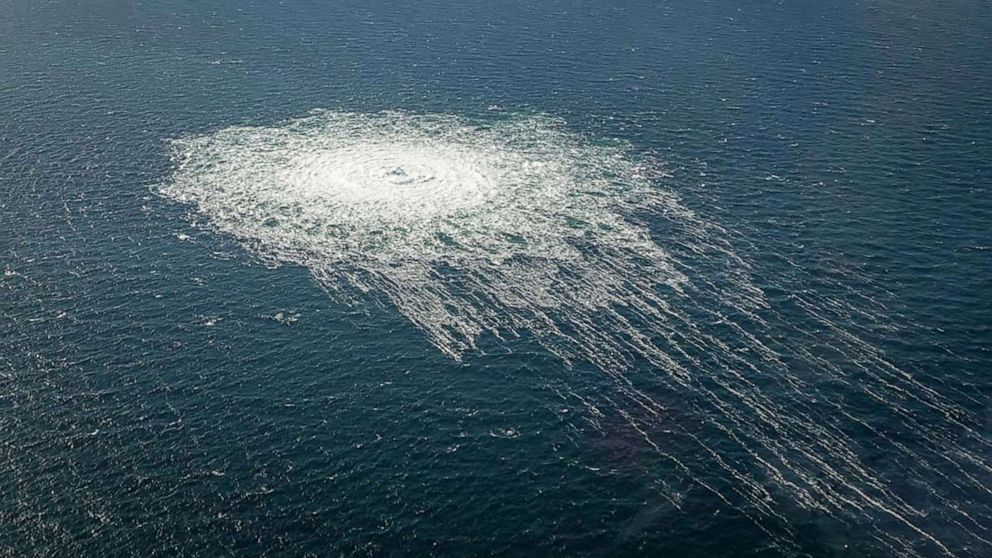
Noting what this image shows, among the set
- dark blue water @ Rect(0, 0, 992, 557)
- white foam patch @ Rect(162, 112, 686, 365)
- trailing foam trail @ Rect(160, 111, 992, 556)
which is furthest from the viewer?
white foam patch @ Rect(162, 112, 686, 365)

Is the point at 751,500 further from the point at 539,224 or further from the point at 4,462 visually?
the point at 4,462

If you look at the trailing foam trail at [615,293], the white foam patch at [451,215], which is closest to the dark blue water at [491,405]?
the trailing foam trail at [615,293]

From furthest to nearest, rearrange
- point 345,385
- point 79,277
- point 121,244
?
point 121,244 → point 79,277 → point 345,385

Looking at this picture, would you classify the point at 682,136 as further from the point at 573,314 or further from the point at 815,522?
the point at 815,522

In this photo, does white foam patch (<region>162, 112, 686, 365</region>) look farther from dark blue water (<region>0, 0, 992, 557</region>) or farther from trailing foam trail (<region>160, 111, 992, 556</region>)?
dark blue water (<region>0, 0, 992, 557</region>)

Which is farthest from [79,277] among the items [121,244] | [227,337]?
[227,337]

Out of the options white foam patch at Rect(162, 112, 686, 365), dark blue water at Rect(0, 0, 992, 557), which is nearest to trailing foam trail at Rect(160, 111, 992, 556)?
white foam patch at Rect(162, 112, 686, 365)

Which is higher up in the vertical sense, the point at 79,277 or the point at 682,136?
the point at 682,136

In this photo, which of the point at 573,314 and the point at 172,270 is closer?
the point at 573,314

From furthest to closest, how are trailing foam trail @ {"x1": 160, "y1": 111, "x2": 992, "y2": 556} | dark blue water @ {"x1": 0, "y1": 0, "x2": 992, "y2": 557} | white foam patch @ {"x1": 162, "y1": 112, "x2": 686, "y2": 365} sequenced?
white foam patch @ {"x1": 162, "y1": 112, "x2": 686, "y2": 365}, trailing foam trail @ {"x1": 160, "y1": 111, "x2": 992, "y2": 556}, dark blue water @ {"x1": 0, "y1": 0, "x2": 992, "y2": 557}

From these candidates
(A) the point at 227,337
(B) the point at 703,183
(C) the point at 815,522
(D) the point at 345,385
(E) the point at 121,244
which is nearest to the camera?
(C) the point at 815,522
